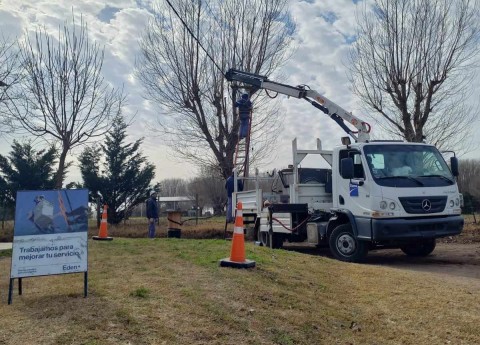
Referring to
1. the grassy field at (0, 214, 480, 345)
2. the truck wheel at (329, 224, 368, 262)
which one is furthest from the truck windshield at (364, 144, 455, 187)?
the grassy field at (0, 214, 480, 345)

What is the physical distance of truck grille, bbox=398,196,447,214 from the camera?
8.87m

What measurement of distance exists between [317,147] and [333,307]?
7.55 meters

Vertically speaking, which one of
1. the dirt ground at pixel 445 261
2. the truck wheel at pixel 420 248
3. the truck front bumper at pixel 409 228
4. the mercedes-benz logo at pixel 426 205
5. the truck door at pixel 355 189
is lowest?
the dirt ground at pixel 445 261

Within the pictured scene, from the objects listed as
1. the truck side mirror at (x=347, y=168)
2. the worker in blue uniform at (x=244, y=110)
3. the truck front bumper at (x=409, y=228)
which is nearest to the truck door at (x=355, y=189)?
the truck side mirror at (x=347, y=168)

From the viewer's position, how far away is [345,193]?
988 cm

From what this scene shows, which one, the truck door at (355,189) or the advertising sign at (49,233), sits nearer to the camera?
the advertising sign at (49,233)

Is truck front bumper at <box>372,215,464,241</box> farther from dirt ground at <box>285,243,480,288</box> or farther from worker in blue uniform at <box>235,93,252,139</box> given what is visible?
worker in blue uniform at <box>235,93,252,139</box>

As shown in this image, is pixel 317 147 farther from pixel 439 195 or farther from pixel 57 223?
pixel 57 223

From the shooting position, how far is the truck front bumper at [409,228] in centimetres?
877

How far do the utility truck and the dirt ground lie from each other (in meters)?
0.43

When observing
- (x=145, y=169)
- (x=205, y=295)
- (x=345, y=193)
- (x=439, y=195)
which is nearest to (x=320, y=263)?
(x=345, y=193)

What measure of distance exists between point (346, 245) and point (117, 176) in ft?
61.8

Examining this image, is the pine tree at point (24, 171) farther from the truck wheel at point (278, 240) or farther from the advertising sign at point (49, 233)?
the advertising sign at point (49, 233)

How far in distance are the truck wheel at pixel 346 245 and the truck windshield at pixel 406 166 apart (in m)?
1.51
